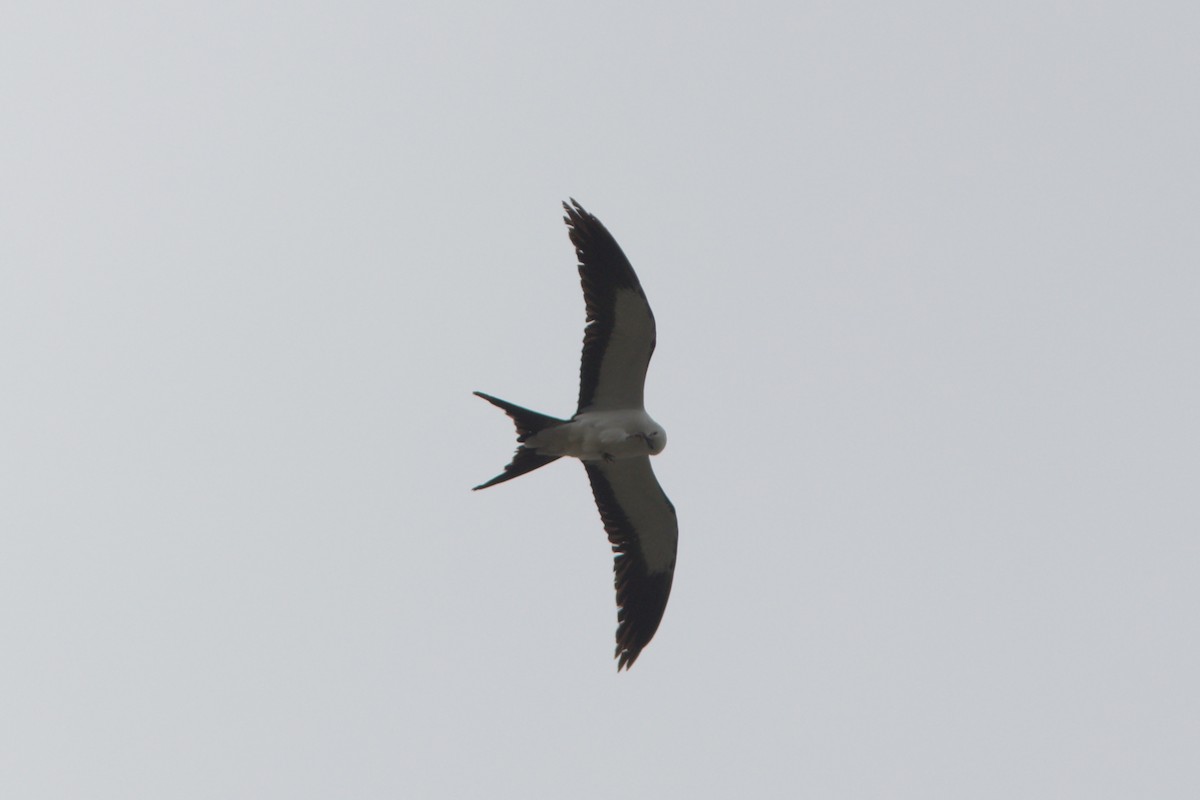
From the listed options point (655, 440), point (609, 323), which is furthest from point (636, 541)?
point (609, 323)

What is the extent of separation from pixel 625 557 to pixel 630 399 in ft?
5.76

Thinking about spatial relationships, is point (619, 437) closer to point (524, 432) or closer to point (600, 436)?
point (600, 436)

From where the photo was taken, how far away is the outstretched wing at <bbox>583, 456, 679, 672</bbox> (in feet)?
44.4

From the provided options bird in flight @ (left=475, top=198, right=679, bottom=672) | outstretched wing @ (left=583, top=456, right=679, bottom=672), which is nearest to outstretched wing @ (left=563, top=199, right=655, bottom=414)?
bird in flight @ (left=475, top=198, right=679, bottom=672)

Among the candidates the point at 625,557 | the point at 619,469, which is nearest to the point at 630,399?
the point at 619,469

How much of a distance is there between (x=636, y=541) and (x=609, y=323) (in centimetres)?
255

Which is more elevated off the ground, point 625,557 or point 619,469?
point 619,469

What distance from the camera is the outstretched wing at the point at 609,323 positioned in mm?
12391

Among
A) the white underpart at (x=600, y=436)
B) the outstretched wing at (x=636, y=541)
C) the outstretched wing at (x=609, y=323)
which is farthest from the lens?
the outstretched wing at (x=636, y=541)

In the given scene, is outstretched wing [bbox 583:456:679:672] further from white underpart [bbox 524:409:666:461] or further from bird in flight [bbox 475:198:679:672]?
white underpart [bbox 524:409:666:461]

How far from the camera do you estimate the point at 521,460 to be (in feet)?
42.1

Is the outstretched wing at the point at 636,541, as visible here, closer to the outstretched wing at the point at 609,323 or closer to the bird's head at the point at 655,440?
the bird's head at the point at 655,440

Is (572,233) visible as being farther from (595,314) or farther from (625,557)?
(625,557)

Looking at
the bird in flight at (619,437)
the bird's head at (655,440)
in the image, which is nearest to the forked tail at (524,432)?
the bird in flight at (619,437)
